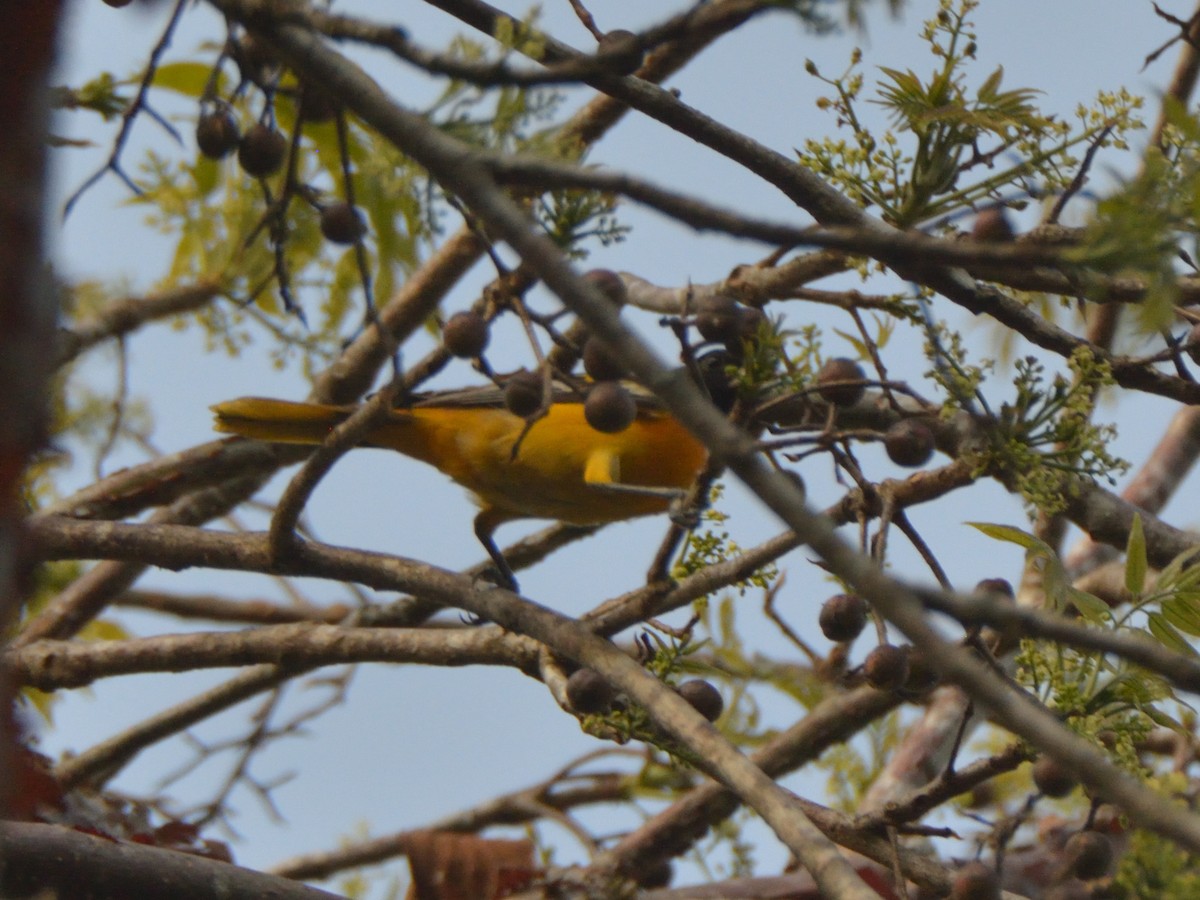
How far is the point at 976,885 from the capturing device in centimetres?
230

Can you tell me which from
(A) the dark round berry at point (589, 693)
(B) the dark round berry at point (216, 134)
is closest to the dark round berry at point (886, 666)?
(A) the dark round berry at point (589, 693)

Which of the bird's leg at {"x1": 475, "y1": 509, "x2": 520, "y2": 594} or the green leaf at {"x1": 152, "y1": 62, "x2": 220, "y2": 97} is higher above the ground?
the green leaf at {"x1": 152, "y1": 62, "x2": 220, "y2": 97}

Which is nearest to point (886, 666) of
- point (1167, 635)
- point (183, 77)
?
point (1167, 635)

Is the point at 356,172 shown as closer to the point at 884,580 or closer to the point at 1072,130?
the point at 1072,130

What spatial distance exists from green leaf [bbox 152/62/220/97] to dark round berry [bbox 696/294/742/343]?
7.97 feet

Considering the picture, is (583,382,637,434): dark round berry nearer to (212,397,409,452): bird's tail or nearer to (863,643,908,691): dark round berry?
(863,643,908,691): dark round berry

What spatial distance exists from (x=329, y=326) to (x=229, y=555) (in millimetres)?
1383

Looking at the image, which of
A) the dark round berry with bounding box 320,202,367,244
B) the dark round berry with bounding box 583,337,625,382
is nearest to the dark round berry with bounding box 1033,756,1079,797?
the dark round berry with bounding box 583,337,625,382

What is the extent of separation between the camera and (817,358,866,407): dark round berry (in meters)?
2.21

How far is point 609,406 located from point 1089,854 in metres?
1.44

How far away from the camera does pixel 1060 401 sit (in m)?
2.18

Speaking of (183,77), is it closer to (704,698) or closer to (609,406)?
(609,406)

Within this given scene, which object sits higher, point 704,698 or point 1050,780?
point 704,698

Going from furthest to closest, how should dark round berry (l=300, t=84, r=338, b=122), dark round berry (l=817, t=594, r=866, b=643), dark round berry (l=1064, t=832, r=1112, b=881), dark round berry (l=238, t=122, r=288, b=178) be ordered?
dark round berry (l=238, t=122, r=288, b=178), dark round berry (l=300, t=84, r=338, b=122), dark round berry (l=1064, t=832, r=1112, b=881), dark round berry (l=817, t=594, r=866, b=643)
